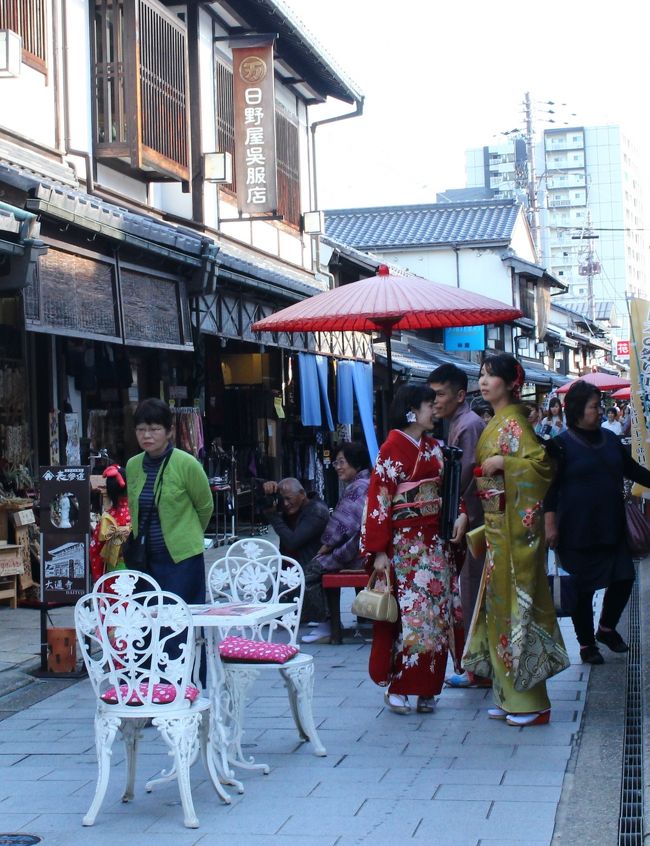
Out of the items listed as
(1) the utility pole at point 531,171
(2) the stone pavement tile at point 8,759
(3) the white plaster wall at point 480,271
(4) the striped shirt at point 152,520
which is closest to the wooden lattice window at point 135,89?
(4) the striped shirt at point 152,520

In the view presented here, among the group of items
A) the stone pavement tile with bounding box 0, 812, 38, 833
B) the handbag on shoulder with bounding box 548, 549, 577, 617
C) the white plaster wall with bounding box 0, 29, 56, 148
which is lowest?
the stone pavement tile with bounding box 0, 812, 38, 833

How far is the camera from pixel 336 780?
5648mm

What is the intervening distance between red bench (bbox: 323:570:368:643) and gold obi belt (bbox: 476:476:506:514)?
7.95 feet

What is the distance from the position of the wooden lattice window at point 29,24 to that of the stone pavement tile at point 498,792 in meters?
8.74

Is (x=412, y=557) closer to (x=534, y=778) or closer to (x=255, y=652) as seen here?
(x=255, y=652)

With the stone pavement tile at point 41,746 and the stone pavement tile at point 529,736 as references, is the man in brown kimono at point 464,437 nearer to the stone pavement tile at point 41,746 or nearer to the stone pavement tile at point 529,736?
the stone pavement tile at point 529,736

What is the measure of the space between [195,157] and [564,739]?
11.7m

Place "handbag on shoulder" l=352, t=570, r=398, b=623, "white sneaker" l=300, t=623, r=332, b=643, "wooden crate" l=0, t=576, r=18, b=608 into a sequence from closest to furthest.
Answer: "handbag on shoulder" l=352, t=570, r=398, b=623 < "white sneaker" l=300, t=623, r=332, b=643 < "wooden crate" l=0, t=576, r=18, b=608

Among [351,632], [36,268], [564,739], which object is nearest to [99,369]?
[36,268]

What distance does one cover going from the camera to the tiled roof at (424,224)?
3694 centimetres

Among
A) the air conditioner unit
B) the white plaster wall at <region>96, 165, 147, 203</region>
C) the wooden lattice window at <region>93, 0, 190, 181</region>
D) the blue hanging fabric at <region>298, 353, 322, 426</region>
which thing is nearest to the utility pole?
the blue hanging fabric at <region>298, 353, 322, 426</region>

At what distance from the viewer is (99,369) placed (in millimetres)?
12695

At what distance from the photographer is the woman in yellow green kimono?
6594mm

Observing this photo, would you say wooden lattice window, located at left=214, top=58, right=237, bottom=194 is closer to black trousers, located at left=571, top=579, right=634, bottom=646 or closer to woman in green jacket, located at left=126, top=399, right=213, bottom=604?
black trousers, located at left=571, top=579, right=634, bottom=646
